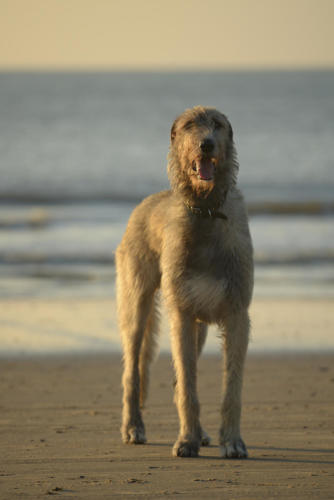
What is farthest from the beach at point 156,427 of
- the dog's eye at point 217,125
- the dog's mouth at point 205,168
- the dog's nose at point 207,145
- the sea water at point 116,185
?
the sea water at point 116,185

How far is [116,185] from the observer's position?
98.9 ft

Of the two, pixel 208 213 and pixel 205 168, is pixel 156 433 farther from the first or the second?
pixel 205 168

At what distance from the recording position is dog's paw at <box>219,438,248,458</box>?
5.35 metres

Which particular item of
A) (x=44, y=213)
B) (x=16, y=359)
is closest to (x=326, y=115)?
(x=44, y=213)

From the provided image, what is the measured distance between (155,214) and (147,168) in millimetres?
30625

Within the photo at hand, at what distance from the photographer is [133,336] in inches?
250

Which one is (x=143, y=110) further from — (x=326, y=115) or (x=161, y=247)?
(x=161, y=247)

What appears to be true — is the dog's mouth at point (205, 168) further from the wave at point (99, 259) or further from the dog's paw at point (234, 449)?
the wave at point (99, 259)

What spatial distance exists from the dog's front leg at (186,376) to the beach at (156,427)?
0.18 meters

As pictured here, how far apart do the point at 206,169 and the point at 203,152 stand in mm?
117

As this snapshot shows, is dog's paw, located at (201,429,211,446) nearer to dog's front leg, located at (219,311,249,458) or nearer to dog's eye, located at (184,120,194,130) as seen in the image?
dog's front leg, located at (219,311,249,458)

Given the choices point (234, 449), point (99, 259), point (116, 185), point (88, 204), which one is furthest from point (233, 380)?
point (116, 185)

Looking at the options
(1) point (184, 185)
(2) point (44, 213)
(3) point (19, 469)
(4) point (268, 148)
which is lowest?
(3) point (19, 469)

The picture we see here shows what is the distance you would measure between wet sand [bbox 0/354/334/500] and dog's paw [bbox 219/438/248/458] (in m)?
0.06
